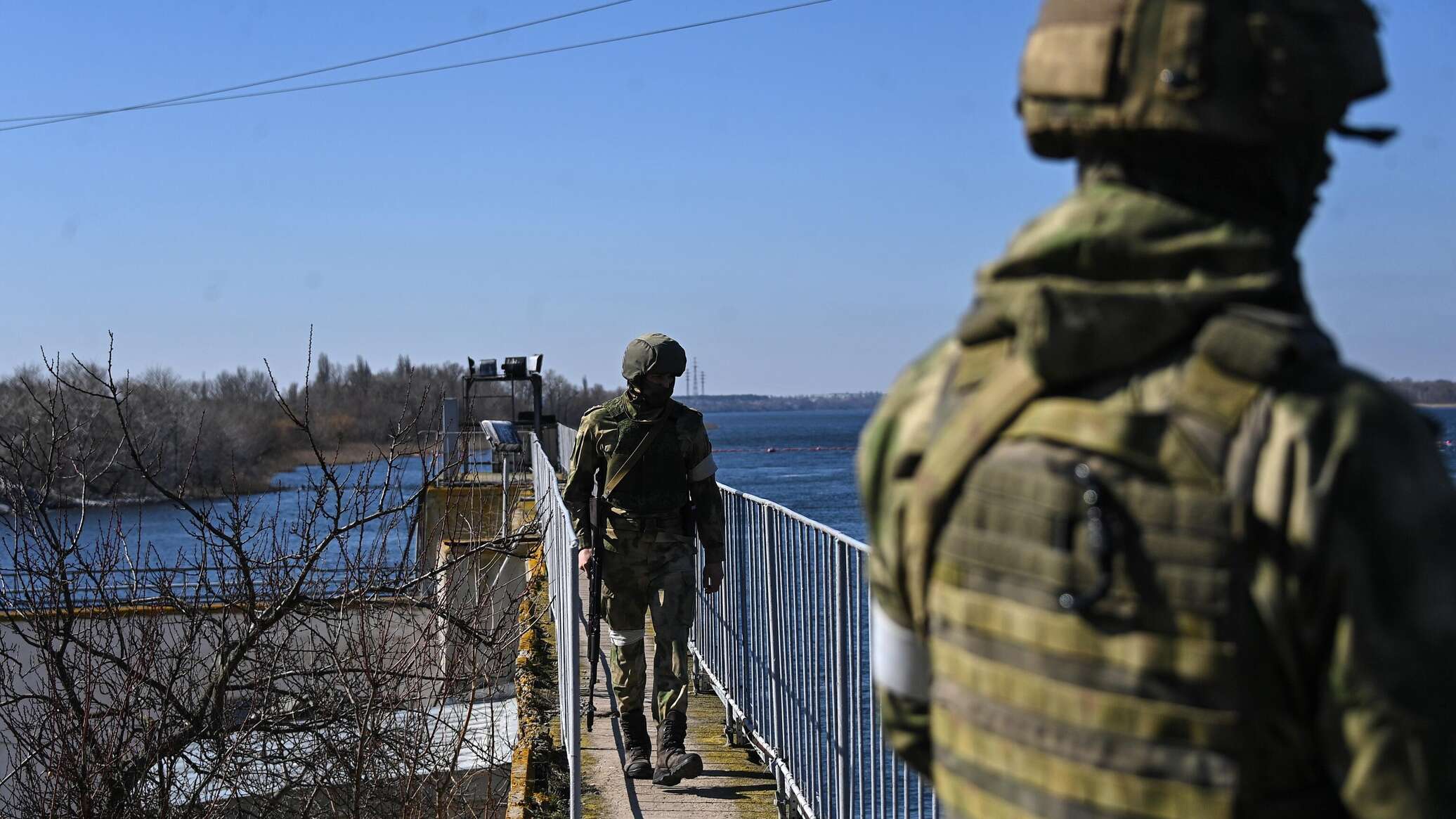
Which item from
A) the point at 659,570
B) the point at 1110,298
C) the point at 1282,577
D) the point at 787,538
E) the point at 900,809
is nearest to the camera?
the point at 1282,577

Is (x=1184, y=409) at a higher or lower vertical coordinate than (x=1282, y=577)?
higher

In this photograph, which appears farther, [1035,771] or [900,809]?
[900,809]

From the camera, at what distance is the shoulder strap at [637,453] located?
688 centimetres

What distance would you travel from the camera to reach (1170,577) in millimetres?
1754

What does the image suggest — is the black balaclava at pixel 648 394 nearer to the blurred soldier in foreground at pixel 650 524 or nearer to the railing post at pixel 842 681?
the blurred soldier in foreground at pixel 650 524

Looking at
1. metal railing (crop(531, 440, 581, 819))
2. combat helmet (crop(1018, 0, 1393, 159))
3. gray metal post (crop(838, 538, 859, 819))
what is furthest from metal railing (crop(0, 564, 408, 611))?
combat helmet (crop(1018, 0, 1393, 159))

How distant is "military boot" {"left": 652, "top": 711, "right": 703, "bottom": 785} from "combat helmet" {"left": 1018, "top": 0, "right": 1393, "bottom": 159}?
545 cm

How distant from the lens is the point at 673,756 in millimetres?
6902

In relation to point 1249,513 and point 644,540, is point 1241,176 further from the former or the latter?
point 644,540

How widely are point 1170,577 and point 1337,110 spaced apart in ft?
2.24

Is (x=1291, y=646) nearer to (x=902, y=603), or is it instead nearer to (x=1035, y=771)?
(x=1035, y=771)

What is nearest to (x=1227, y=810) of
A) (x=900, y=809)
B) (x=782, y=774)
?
(x=900, y=809)

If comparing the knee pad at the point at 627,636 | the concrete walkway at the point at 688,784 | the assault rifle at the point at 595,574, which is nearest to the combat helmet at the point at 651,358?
the assault rifle at the point at 595,574

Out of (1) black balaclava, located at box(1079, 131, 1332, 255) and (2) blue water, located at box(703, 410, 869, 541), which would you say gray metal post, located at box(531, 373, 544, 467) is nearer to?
(2) blue water, located at box(703, 410, 869, 541)
